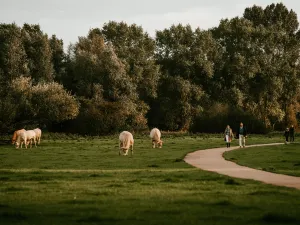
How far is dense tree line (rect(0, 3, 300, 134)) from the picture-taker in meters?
74.0

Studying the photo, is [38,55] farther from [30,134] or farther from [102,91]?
[30,134]

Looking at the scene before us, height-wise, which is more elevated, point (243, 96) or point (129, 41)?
point (129, 41)

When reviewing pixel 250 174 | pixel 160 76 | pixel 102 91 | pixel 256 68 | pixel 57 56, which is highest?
pixel 57 56

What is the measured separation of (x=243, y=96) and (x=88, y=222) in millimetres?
82235

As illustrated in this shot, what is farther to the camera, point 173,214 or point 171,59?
point 171,59

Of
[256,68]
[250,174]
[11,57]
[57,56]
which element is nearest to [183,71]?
[256,68]

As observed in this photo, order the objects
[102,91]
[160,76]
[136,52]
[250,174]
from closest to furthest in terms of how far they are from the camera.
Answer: [250,174] → [102,91] → [136,52] → [160,76]

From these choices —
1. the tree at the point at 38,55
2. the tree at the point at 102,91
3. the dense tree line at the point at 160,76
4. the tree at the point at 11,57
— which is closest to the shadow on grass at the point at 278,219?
the dense tree line at the point at 160,76

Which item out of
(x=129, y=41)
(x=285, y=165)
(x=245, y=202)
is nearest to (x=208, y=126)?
(x=129, y=41)

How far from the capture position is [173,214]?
12469 mm

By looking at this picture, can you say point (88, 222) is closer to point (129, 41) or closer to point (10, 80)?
point (10, 80)

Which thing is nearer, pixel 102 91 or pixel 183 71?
pixel 102 91

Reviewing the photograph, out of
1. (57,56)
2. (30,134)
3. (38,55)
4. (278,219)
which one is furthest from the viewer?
(57,56)

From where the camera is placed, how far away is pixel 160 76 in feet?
289
